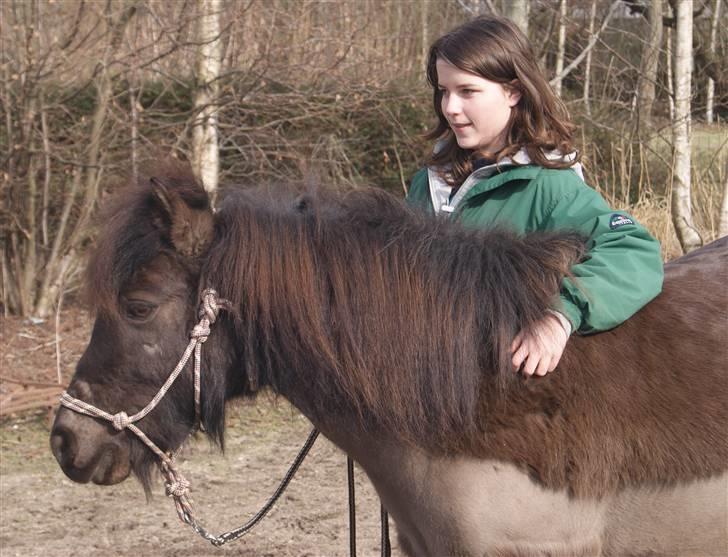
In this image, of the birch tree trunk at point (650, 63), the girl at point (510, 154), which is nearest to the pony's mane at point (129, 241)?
the girl at point (510, 154)

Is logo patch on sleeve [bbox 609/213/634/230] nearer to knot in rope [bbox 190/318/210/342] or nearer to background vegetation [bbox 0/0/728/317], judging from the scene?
knot in rope [bbox 190/318/210/342]

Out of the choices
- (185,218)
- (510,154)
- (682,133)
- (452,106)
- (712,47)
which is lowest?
(682,133)

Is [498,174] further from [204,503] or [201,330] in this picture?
[204,503]

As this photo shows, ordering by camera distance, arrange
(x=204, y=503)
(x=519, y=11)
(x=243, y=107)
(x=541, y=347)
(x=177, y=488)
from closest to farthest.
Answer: (x=541, y=347), (x=177, y=488), (x=204, y=503), (x=519, y=11), (x=243, y=107)

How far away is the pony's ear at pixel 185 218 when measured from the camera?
197 centimetres

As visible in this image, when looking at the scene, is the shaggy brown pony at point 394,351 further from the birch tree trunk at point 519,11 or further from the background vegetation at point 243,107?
the birch tree trunk at point 519,11

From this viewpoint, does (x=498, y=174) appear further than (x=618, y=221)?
Yes

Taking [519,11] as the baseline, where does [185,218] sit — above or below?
below

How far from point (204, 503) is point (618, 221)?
327cm

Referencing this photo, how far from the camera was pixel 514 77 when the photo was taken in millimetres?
2344

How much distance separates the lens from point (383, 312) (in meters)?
2.01

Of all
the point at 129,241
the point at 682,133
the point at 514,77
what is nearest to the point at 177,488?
the point at 129,241

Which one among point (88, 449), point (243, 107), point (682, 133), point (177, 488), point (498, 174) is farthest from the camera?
point (243, 107)

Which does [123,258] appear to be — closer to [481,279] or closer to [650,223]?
[481,279]
